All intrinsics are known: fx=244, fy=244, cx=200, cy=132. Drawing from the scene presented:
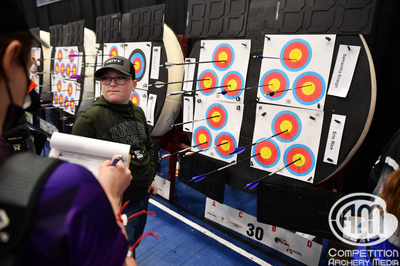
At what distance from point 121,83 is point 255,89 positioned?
77cm

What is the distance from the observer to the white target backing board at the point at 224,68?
1.49m

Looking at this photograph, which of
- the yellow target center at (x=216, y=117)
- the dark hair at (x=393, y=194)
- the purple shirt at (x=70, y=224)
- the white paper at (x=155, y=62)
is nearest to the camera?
the purple shirt at (x=70, y=224)

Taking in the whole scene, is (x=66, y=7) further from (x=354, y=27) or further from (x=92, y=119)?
(x=354, y=27)

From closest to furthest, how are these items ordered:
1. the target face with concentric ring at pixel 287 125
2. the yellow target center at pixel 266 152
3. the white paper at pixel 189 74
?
1. the target face with concentric ring at pixel 287 125
2. the yellow target center at pixel 266 152
3. the white paper at pixel 189 74

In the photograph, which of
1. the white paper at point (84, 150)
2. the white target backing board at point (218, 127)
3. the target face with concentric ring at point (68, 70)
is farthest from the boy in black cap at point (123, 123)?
the target face with concentric ring at point (68, 70)

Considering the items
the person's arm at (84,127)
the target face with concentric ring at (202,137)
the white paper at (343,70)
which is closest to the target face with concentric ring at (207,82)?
the target face with concentric ring at (202,137)

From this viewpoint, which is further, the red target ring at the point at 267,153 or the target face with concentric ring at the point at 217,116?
the target face with concentric ring at the point at 217,116

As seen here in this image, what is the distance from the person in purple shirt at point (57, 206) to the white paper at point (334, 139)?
112cm

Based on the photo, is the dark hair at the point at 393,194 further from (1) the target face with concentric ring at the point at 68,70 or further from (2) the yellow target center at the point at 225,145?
(1) the target face with concentric ring at the point at 68,70

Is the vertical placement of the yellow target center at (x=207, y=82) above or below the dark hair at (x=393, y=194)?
above

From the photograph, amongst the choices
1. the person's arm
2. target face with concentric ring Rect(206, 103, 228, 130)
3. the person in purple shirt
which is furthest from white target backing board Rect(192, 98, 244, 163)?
the person in purple shirt

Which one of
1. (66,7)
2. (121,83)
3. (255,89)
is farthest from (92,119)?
(66,7)

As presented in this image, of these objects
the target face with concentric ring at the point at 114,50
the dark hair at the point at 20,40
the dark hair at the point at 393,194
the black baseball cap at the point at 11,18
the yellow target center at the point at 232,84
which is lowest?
the dark hair at the point at 393,194

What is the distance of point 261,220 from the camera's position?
55.1 inches
